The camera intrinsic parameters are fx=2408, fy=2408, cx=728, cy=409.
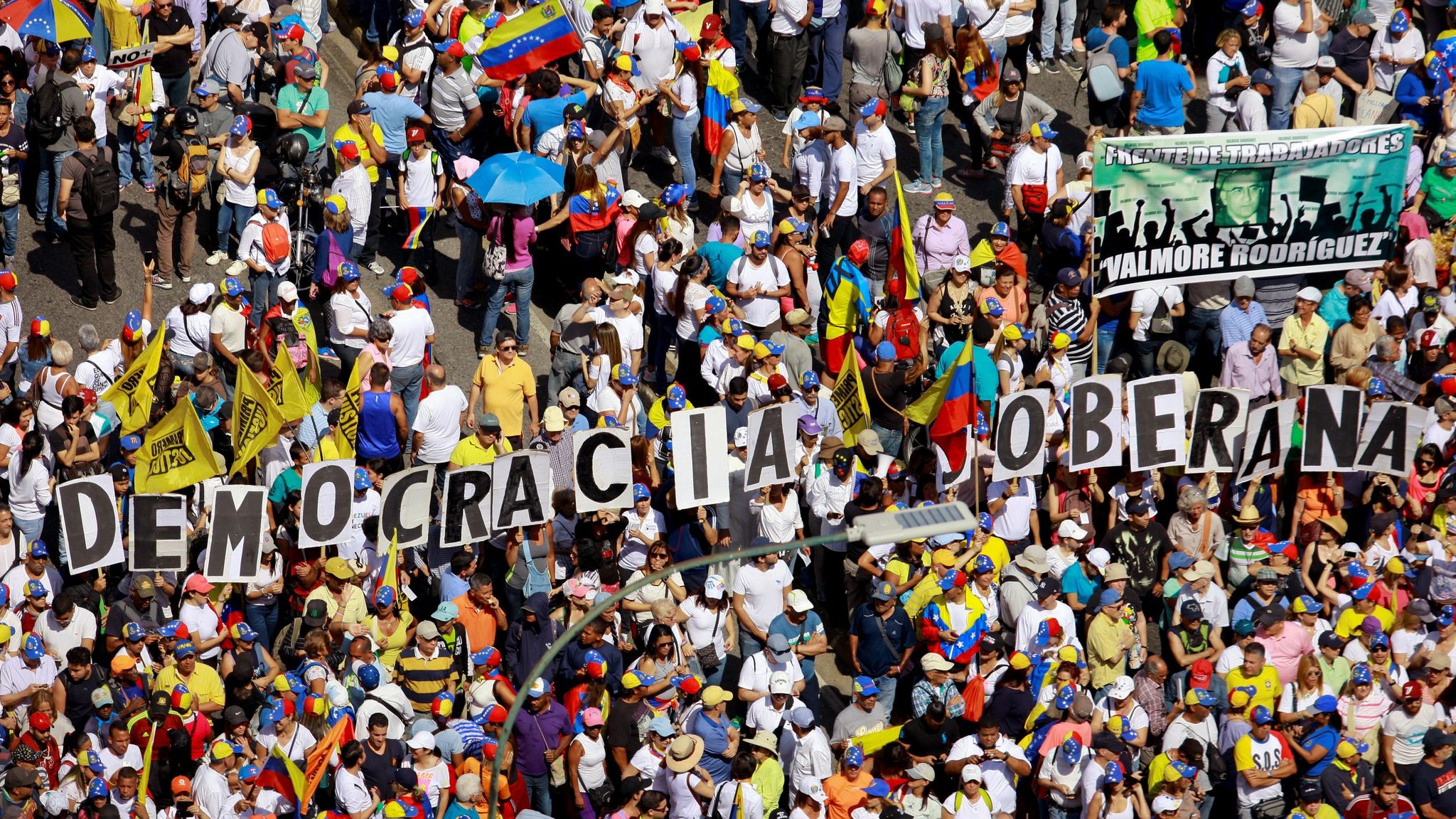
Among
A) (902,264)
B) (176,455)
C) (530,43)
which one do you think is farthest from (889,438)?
(176,455)

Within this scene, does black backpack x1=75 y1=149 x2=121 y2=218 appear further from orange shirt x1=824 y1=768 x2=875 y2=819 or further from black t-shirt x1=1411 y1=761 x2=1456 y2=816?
black t-shirt x1=1411 y1=761 x2=1456 y2=816

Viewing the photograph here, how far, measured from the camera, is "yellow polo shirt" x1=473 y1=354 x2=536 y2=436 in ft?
62.5

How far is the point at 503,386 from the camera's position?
19047 mm

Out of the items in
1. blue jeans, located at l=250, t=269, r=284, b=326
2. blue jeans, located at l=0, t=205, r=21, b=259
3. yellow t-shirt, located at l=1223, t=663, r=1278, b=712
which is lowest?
yellow t-shirt, located at l=1223, t=663, r=1278, b=712

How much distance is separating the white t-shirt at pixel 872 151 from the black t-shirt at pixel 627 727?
245 inches

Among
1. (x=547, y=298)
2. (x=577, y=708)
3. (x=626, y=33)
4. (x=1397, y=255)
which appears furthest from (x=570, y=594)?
(x=1397, y=255)

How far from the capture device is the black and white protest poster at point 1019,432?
1861 centimetres

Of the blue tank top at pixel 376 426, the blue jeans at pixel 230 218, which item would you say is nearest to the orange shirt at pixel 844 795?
the blue tank top at pixel 376 426

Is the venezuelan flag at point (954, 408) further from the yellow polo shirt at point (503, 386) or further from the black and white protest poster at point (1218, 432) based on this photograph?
the yellow polo shirt at point (503, 386)

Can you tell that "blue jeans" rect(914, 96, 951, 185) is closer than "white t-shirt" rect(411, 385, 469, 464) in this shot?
No

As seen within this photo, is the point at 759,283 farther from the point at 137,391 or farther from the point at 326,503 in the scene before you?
the point at 137,391

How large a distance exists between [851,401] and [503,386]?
9.03 ft

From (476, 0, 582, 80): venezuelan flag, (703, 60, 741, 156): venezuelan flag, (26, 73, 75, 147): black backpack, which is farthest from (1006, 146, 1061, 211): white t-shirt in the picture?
(26, 73, 75, 147): black backpack

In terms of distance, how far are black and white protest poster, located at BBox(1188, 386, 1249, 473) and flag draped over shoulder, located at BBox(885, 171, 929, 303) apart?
2.56 meters
